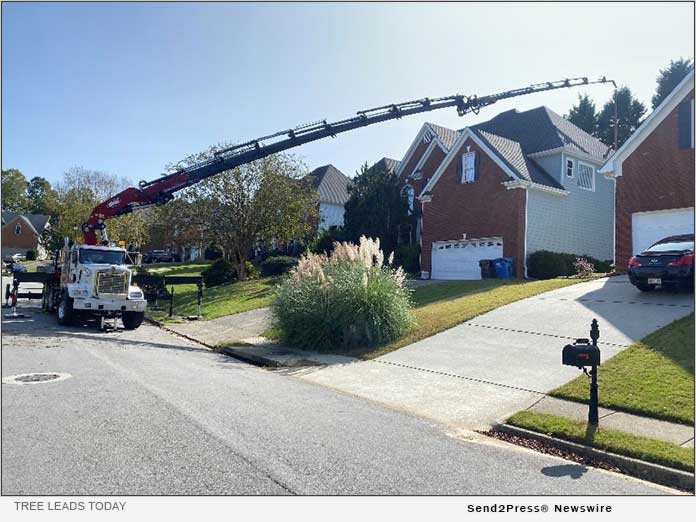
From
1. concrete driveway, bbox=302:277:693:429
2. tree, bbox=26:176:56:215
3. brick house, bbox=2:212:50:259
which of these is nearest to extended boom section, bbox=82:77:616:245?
concrete driveway, bbox=302:277:693:429

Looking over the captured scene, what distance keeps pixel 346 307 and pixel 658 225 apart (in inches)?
462

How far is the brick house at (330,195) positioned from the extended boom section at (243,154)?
24.5 m

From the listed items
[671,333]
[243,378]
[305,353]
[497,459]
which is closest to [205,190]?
[305,353]

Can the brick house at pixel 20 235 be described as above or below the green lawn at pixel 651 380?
above

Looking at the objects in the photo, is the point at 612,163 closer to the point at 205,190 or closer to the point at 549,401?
the point at 549,401

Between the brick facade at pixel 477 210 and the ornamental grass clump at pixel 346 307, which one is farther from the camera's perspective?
the brick facade at pixel 477 210

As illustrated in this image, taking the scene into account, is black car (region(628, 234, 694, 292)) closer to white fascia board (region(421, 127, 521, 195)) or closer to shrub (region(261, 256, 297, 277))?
white fascia board (region(421, 127, 521, 195))

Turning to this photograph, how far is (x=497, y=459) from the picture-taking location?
228 inches

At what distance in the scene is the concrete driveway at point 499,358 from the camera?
846 centimetres

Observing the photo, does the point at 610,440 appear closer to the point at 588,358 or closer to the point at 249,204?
the point at 588,358

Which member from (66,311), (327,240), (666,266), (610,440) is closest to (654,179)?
(666,266)

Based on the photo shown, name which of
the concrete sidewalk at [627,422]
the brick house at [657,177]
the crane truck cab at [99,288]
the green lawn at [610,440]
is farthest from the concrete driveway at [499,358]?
the crane truck cab at [99,288]

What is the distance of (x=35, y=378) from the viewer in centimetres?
885

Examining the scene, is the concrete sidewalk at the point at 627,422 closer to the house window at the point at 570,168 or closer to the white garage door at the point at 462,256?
the white garage door at the point at 462,256
